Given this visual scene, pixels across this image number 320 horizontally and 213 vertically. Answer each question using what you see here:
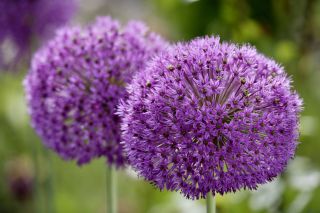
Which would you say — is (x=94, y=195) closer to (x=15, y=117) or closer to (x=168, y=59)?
(x=15, y=117)

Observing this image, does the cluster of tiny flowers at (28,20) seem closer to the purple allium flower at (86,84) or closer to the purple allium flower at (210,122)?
the purple allium flower at (86,84)

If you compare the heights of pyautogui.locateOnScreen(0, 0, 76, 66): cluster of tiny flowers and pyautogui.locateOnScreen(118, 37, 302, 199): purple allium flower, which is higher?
pyautogui.locateOnScreen(0, 0, 76, 66): cluster of tiny flowers

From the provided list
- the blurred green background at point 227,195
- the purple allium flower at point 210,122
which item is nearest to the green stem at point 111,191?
the purple allium flower at point 210,122

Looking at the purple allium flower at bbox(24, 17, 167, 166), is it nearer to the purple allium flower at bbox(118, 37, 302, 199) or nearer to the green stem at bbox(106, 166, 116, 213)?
the green stem at bbox(106, 166, 116, 213)

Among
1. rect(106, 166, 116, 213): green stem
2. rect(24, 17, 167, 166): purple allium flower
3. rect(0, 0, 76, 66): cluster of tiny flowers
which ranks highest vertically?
rect(0, 0, 76, 66): cluster of tiny flowers

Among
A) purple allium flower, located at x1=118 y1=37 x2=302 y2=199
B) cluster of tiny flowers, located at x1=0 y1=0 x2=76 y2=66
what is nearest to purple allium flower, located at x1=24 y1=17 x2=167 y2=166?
purple allium flower, located at x1=118 y1=37 x2=302 y2=199

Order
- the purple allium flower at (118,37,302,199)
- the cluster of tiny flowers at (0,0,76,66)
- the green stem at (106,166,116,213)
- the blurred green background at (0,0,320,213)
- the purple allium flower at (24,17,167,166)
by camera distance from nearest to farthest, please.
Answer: the purple allium flower at (118,37,302,199), the purple allium flower at (24,17,167,166), the green stem at (106,166,116,213), the blurred green background at (0,0,320,213), the cluster of tiny flowers at (0,0,76,66)

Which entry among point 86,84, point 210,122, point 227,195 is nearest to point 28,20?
point 86,84

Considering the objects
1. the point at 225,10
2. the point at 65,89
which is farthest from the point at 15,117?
the point at 65,89
